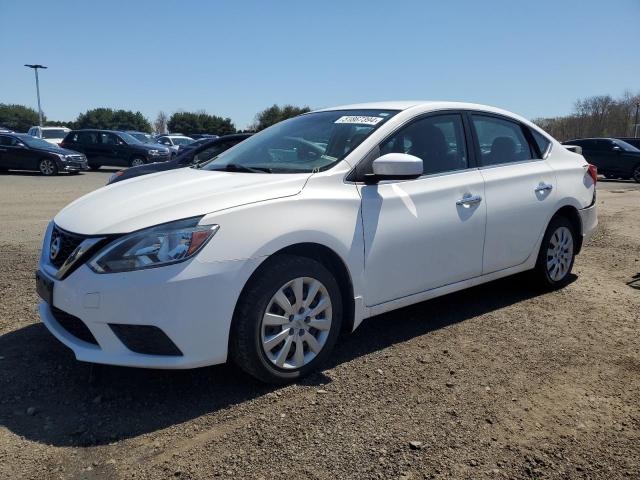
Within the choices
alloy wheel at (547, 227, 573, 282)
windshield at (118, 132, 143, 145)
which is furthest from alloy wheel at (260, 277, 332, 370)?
windshield at (118, 132, 143, 145)

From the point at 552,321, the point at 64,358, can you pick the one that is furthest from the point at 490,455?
the point at 64,358

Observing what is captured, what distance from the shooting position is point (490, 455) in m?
2.66

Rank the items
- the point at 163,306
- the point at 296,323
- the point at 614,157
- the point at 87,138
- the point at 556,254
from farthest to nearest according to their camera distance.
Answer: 1. the point at 87,138
2. the point at 614,157
3. the point at 556,254
4. the point at 296,323
5. the point at 163,306

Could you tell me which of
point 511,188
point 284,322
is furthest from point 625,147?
point 284,322

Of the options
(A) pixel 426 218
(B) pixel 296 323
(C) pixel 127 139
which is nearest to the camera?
(B) pixel 296 323

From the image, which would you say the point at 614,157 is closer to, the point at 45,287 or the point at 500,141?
the point at 500,141

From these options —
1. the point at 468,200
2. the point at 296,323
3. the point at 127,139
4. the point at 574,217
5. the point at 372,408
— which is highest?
the point at 127,139

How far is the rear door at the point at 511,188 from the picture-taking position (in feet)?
14.4

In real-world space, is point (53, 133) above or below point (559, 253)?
above

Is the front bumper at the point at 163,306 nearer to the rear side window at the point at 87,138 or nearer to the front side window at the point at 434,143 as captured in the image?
the front side window at the point at 434,143

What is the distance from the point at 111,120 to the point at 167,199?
87.5 metres

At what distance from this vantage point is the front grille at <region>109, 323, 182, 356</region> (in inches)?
114

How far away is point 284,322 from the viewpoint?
3.22 metres

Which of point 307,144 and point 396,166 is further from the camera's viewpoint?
point 307,144
